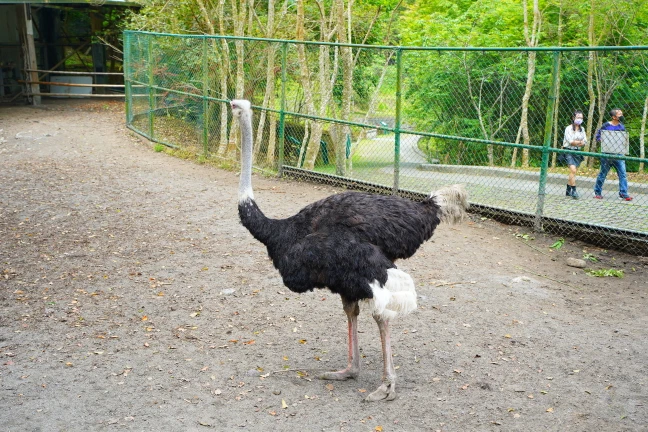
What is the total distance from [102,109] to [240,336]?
14289 millimetres

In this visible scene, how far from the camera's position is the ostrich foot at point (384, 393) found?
4.51 m

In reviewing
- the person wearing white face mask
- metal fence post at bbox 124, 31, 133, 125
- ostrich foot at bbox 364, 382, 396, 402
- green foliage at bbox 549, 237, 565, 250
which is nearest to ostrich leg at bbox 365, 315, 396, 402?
ostrich foot at bbox 364, 382, 396, 402

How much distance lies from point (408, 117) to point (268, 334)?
551 cm

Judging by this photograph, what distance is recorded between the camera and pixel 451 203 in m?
4.86

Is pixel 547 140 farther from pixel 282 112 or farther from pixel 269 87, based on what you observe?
pixel 269 87

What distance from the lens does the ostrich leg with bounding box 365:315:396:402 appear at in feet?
14.8

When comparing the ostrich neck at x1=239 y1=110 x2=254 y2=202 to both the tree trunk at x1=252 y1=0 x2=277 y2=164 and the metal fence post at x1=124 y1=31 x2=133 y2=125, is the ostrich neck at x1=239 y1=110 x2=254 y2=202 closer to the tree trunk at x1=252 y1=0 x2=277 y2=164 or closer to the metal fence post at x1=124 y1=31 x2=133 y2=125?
the tree trunk at x1=252 y1=0 x2=277 y2=164

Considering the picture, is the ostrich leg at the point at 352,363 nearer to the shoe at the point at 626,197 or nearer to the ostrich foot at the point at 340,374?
the ostrich foot at the point at 340,374

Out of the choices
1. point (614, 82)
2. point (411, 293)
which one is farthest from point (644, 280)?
point (614, 82)

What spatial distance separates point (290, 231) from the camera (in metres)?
4.62

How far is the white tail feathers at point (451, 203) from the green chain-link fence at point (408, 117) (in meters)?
2.63

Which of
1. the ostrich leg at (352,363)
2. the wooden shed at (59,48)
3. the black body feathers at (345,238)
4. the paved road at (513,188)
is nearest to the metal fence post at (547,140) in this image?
the paved road at (513,188)

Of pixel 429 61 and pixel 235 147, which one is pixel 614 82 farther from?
pixel 235 147

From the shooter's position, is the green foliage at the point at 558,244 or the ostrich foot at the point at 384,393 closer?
the ostrich foot at the point at 384,393
